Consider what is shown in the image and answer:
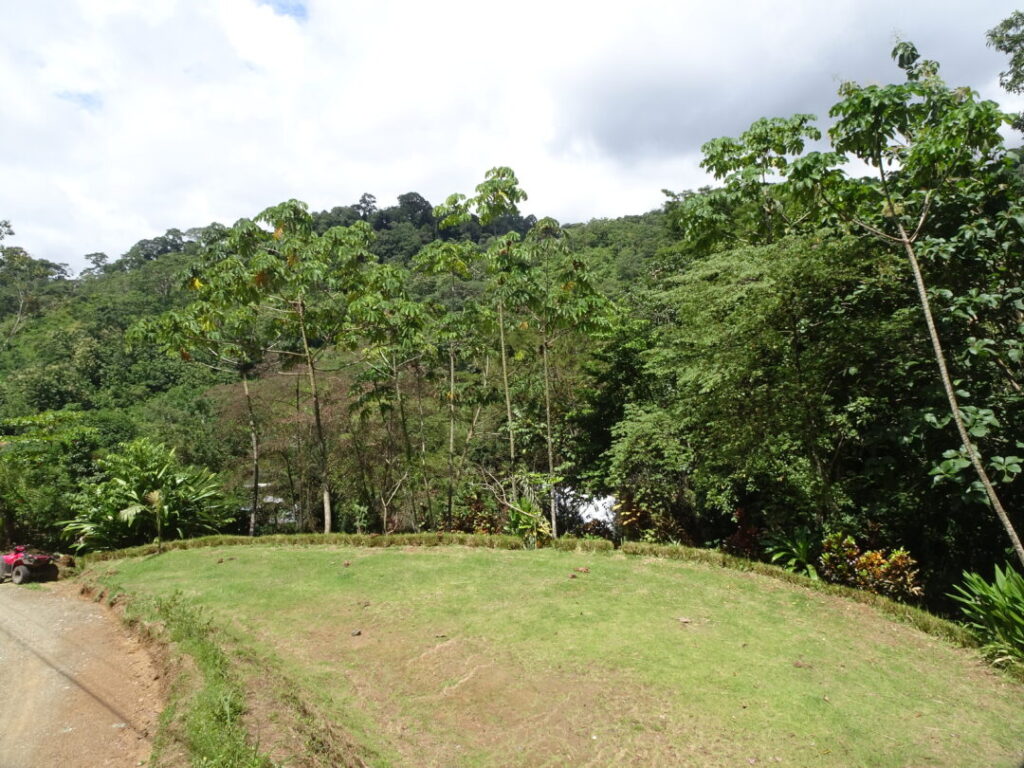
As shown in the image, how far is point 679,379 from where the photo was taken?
27.5 ft

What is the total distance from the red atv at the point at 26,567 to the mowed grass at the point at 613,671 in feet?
12.1

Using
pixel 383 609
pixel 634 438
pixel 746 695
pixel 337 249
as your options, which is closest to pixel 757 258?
pixel 634 438

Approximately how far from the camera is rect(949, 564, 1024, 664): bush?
17.1ft

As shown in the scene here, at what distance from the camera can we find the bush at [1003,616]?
17.1 ft

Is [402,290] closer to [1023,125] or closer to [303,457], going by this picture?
[303,457]

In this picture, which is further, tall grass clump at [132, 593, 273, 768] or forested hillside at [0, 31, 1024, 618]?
forested hillside at [0, 31, 1024, 618]

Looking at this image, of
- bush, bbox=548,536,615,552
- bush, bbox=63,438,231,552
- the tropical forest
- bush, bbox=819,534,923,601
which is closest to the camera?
the tropical forest

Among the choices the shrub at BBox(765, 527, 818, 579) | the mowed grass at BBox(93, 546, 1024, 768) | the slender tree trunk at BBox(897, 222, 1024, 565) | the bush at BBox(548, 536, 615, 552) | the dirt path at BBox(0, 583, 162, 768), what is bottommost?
the dirt path at BBox(0, 583, 162, 768)

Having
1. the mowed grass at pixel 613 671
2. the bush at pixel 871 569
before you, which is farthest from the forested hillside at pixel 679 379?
the mowed grass at pixel 613 671

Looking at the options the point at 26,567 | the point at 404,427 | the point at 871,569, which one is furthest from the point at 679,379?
the point at 26,567

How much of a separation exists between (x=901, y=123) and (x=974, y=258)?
68.5 inches

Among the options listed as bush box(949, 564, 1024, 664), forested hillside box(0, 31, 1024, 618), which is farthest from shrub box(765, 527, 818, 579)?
bush box(949, 564, 1024, 664)

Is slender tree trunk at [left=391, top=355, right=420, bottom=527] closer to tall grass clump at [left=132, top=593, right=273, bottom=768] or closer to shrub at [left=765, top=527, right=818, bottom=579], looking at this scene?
tall grass clump at [left=132, top=593, right=273, bottom=768]

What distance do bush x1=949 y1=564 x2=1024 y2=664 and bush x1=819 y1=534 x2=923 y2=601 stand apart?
1189 millimetres
